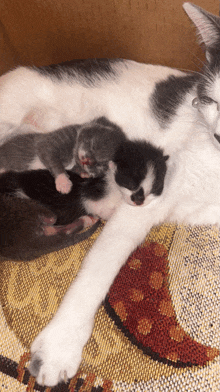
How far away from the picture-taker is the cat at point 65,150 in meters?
1.24

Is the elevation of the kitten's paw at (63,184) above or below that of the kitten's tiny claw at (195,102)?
below

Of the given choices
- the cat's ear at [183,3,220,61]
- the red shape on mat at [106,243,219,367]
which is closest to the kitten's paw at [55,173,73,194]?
the red shape on mat at [106,243,219,367]

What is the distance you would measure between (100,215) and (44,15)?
0.93 m

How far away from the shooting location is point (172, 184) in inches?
47.7

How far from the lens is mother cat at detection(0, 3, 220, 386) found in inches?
40.3

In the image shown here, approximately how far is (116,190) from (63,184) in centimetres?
22

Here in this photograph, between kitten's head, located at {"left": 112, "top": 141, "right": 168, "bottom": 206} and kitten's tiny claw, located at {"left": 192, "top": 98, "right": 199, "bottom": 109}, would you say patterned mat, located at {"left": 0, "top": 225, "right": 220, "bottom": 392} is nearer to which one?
kitten's head, located at {"left": 112, "top": 141, "right": 168, "bottom": 206}

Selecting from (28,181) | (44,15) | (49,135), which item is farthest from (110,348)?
(44,15)

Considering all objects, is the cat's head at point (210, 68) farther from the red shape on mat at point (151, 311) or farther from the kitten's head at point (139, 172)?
the red shape on mat at point (151, 311)

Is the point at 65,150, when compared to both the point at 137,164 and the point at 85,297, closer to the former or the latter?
the point at 137,164

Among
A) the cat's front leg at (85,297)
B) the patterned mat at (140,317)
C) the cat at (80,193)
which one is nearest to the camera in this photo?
the patterned mat at (140,317)

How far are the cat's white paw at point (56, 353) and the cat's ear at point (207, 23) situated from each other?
3.14 ft

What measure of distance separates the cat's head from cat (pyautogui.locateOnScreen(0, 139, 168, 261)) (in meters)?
0.24

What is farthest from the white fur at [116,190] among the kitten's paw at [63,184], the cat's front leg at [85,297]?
the kitten's paw at [63,184]
